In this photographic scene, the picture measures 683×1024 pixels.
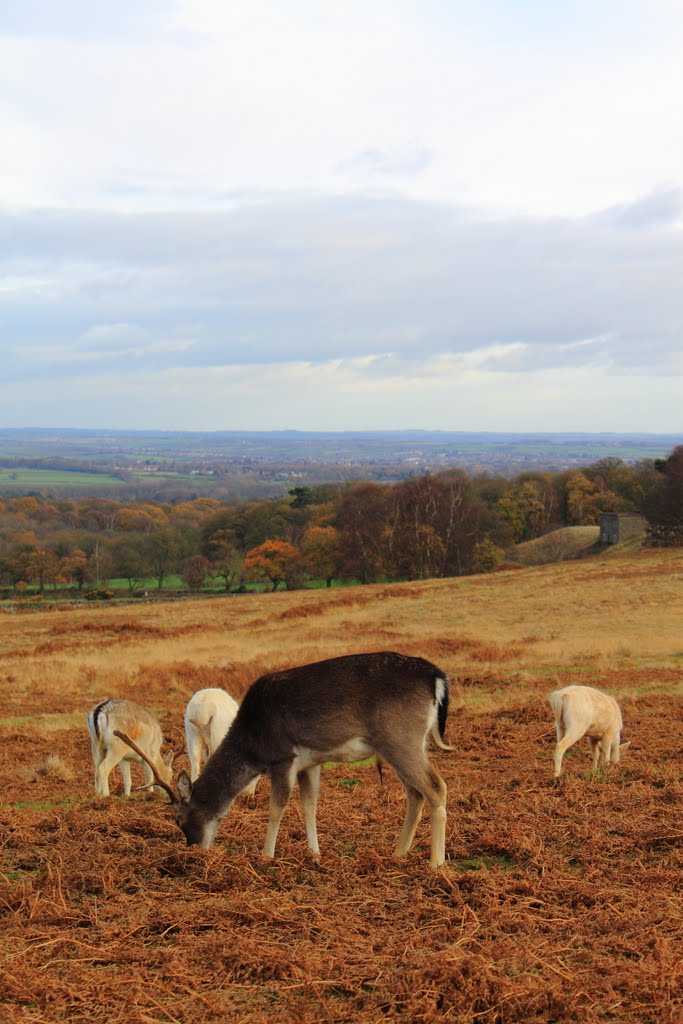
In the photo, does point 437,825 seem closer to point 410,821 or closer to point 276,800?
point 410,821

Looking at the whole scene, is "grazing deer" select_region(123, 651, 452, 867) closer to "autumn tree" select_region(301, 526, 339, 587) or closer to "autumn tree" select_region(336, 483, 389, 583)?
"autumn tree" select_region(336, 483, 389, 583)

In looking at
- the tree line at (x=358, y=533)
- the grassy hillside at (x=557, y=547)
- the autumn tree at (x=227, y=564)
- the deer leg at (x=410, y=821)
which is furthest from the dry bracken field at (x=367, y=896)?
the autumn tree at (x=227, y=564)

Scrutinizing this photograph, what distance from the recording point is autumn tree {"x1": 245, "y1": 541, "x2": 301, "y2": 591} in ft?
264

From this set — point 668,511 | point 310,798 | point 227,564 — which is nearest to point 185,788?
point 310,798

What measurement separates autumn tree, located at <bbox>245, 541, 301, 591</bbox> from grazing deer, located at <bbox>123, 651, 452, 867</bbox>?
2839 inches

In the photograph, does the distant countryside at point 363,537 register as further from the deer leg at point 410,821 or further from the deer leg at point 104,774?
the deer leg at point 410,821

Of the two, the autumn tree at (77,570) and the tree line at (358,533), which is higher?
the tree line at (358,533)

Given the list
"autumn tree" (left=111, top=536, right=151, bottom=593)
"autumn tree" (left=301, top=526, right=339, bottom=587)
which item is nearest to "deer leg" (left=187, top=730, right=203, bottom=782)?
"autumn tree" (left=301, top=526, right=339, bottom=587)

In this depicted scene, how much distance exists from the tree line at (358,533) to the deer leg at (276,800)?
6383 cm

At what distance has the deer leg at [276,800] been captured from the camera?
7703mm

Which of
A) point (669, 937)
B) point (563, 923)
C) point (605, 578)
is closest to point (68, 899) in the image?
point (563, 923)

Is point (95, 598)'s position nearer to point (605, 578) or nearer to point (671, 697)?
point (605, 578)

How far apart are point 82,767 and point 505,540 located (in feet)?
252

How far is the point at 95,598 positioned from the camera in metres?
75.5
